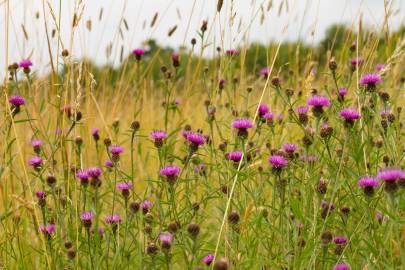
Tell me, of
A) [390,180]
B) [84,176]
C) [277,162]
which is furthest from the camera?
[84,176]

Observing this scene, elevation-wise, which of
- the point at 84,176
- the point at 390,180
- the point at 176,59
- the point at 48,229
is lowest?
the point at 48,229

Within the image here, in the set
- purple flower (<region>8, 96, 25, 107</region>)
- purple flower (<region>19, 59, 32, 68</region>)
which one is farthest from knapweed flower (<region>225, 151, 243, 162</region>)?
purple flower (<region>19, 59, 32, 68</region>)

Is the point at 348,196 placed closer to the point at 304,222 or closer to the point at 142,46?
the point at 304,222

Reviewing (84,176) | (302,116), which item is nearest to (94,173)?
(84,176)

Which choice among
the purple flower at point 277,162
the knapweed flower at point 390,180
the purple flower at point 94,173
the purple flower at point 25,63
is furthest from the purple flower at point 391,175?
the purple flower at point 25,63

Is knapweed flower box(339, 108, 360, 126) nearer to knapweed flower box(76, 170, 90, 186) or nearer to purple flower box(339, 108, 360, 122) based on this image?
purple flower box(339, 108, 360, 122)

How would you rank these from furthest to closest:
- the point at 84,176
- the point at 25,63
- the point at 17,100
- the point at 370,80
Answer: the point at 25,63, the point at 17,100, the point at 370,80, the point at 84,176

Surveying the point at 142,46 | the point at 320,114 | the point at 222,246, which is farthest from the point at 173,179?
the point at 142,46

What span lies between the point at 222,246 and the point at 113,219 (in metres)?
0.32

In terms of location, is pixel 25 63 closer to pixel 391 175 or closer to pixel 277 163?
pixel 277 163

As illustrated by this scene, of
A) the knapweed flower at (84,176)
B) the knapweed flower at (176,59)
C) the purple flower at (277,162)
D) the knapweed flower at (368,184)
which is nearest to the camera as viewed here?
the knapweed flower at (368,184)

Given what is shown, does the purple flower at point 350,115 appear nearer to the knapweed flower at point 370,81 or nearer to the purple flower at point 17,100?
the knapweed flower at point 370,81

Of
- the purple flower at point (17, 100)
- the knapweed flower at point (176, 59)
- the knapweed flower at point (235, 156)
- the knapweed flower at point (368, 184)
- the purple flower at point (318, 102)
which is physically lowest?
the knapweed flower at point (235, 156)

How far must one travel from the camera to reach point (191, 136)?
1509 millimetres
